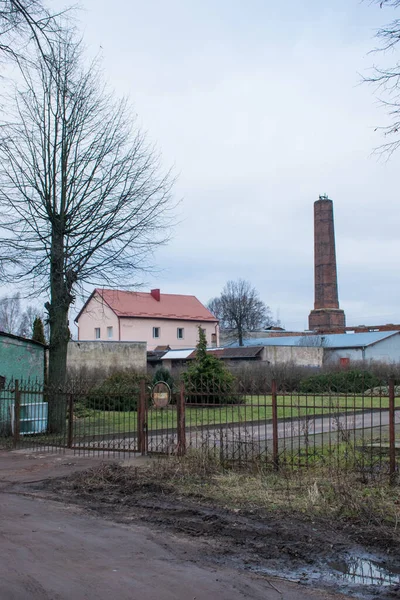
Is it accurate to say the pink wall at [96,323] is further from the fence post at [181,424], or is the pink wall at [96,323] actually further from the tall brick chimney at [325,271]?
the fence post at [181,424]

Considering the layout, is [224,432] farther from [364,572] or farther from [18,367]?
[364,572]

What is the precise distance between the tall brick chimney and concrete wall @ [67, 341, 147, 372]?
21723 millimetres

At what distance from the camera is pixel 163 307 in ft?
219

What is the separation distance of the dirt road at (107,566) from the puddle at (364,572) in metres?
0.57

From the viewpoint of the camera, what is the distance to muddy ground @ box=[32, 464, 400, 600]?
5934mm

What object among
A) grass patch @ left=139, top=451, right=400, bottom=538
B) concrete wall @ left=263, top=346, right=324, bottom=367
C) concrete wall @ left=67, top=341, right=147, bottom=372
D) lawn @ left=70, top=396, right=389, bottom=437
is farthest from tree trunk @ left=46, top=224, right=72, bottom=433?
concrete wall @ left=263, top=346, right=324, bottom=367

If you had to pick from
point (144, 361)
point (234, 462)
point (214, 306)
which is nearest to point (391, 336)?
point (144, 361)

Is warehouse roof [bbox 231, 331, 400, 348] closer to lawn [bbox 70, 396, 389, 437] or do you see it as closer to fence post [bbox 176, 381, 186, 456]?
lawn [bbox 70, 396, 389, 437]

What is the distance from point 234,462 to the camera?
10.9 metres

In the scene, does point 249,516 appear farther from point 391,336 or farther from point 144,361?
point 391,336

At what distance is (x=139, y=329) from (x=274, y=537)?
2222 inches

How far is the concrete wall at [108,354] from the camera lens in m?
42.2

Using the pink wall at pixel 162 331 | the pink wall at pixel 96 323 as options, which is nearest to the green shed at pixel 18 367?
the pink wall at pixel 96 323

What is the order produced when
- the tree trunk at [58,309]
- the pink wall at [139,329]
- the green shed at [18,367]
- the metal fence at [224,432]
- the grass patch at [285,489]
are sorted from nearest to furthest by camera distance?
the grass patch at [285,489], the metal fence at [224,432], the green shed at [18,367], the tree trunk at [58,309], the pink wall at [139,329]
